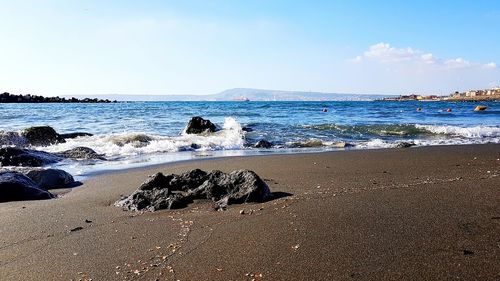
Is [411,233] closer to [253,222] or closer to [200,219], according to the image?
[253,222]

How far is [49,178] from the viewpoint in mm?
7504

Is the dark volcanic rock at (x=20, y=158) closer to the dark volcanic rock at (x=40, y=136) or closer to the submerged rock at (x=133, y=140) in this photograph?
the submerged rock at (x=133, y=140)

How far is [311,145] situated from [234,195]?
9834mm

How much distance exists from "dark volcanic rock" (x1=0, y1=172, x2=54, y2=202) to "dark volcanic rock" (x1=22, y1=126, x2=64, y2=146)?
10.5 metres

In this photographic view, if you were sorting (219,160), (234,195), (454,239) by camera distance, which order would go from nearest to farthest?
(454,239), (234,195), (219,160)

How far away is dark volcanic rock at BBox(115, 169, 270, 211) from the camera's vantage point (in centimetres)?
550

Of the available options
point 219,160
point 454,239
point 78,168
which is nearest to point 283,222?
point 454,239

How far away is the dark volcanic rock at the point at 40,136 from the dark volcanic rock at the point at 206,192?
11.9 m

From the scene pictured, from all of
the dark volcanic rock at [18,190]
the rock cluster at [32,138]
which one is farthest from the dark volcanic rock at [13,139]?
the dark volcanic rock at [18,190]

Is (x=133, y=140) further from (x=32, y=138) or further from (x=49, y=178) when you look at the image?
(x=49, y=178)

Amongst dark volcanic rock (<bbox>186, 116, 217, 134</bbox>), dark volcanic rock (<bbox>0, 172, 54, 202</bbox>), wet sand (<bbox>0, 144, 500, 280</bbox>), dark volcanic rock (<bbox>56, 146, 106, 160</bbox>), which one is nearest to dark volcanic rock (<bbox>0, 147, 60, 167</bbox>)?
dark volcanic rock (<bbox>56, 146, 106, 160</bbox>)

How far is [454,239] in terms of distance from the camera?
3.75 metres

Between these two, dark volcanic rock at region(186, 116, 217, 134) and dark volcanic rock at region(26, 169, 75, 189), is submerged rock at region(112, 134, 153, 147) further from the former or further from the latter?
dark volcanic rock at region(26, 169, 75, 189)

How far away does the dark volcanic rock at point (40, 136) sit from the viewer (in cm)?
1633
